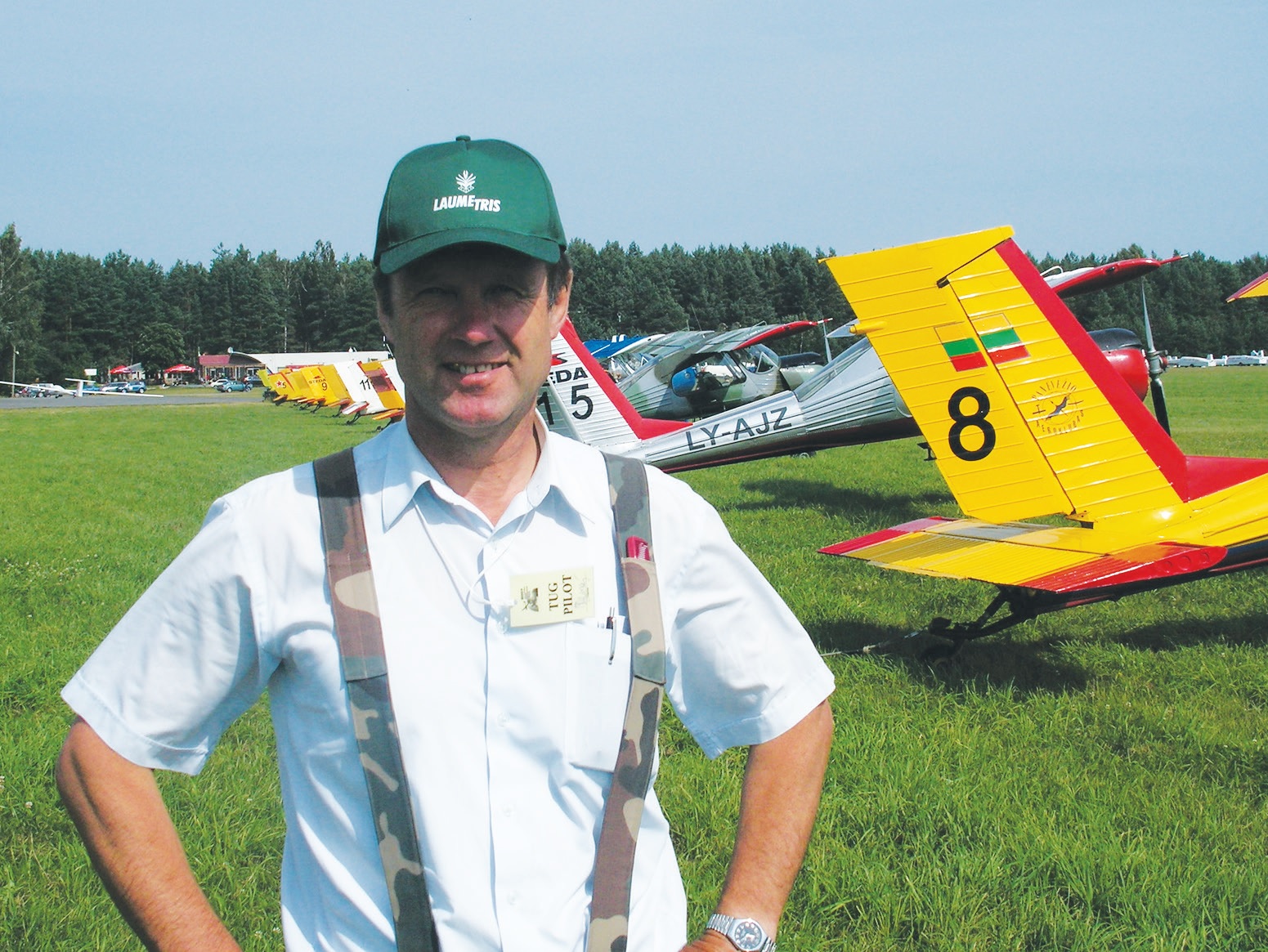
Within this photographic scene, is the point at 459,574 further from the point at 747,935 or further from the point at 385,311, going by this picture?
the point at 747,935

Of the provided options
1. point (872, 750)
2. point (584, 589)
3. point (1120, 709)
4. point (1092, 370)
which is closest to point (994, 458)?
point (1092, 370)

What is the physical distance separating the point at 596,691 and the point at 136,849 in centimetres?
68

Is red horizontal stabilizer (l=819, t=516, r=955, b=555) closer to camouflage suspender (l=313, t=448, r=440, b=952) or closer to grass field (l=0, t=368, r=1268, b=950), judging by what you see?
grass field (l=0, t=368, r=1268, b=950)

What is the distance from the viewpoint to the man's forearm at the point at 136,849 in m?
1.37

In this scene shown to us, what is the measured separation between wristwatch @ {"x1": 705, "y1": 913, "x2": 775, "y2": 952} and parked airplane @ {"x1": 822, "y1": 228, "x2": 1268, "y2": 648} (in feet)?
13.5

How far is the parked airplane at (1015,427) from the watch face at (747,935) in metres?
4.11

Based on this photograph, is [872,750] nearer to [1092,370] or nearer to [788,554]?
[1092,370]

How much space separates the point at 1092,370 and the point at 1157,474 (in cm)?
71

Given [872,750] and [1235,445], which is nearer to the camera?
[872,750]

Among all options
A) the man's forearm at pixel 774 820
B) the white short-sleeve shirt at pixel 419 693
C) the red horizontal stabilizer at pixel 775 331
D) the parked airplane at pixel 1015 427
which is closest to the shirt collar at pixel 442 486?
the white short-sleeve shirt at pixel 419 693

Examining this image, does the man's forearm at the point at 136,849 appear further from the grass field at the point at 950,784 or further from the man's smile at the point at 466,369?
the grass field at the point at 950,784

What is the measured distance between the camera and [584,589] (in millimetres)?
1514

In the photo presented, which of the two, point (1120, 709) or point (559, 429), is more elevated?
point (559, 429)

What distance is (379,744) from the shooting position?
1.38 metres
